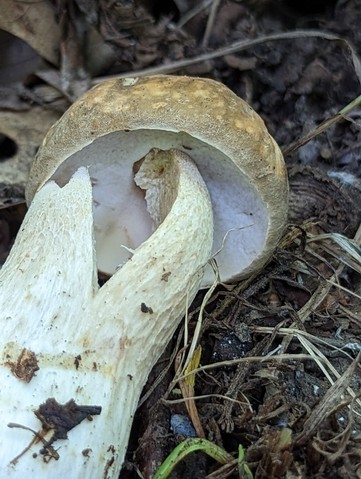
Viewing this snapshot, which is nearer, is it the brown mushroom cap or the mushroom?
the mushroom

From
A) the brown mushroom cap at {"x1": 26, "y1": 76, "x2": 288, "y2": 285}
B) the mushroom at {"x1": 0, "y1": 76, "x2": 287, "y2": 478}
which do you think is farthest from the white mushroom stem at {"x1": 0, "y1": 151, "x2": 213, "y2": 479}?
the brown mushroom cap at {"x1": 26, "y1": 76, "x2": 288, "y2": 285}

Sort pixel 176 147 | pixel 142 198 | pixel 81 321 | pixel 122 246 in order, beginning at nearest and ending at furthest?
1. pixel 81 321
2. pixel 122 246
3. pixel 176 147
4. pixel 142 198

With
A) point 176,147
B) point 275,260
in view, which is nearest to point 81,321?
point 176,147

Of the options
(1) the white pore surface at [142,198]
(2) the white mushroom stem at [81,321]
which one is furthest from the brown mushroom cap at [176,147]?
(2) the white mushroom stem at [81,321]

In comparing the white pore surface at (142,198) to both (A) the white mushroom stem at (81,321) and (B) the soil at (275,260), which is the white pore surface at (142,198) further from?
(B) the soil at (275,260)

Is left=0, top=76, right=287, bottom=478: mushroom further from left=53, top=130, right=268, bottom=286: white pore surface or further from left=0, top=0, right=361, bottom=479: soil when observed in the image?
left=0, top=0, right=361, bottom=479: soil

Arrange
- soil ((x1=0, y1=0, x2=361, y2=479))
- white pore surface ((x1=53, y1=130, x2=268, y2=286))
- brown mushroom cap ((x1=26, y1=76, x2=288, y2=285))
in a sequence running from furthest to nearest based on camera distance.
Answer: white pore surface ((x1=53, y1=130, x2=268, y2=286))
brown mushroom cap ((x1=26, y1=76, x2=288, y2=285))
soil ((x1=0, y1=0, x2=361, y2=479))

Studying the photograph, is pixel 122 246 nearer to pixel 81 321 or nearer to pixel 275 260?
pixel 81 321

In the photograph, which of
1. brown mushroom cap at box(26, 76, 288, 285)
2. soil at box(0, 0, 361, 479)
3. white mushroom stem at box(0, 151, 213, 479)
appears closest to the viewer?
white mushroom stem at box(0, 151, 213, 479)

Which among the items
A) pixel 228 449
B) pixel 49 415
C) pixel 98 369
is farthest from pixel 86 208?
pixel 228 449
